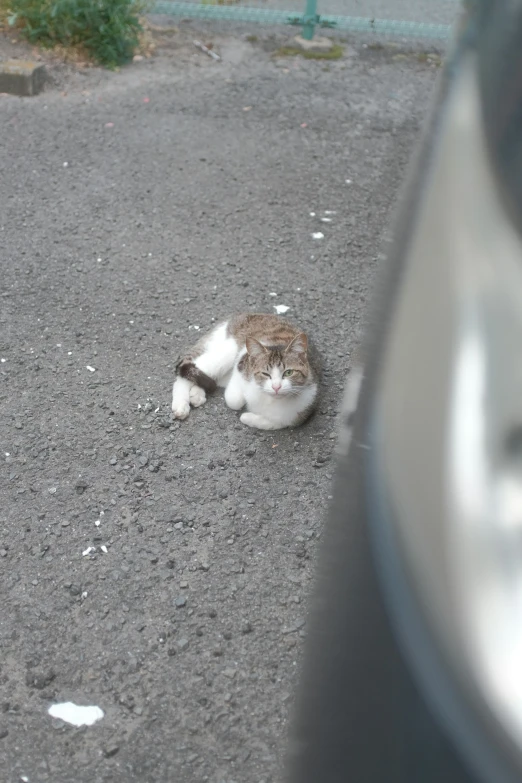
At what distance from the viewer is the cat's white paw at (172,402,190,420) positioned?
3381mm

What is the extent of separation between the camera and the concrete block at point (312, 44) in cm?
731

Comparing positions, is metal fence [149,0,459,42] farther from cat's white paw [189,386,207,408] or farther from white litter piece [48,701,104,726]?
white litter piece [48,701,104,726]

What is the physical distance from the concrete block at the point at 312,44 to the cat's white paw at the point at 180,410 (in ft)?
17.2

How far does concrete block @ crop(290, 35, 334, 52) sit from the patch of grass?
39 millimetres

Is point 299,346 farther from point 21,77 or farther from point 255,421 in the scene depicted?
point 21,77

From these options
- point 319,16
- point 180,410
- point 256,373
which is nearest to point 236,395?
point 256,373

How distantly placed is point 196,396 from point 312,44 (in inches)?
207

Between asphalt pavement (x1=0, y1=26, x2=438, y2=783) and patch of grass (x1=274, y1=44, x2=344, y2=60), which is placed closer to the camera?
asphalt pavement (x1=0, y1=26, x2=438, y2=783)

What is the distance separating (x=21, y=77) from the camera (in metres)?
6.00

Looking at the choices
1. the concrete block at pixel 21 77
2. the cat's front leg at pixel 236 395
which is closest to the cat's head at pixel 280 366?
the cat's front leg at pixel 236 395

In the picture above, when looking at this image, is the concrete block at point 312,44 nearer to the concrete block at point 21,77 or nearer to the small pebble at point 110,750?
the concrete block at point 21,77

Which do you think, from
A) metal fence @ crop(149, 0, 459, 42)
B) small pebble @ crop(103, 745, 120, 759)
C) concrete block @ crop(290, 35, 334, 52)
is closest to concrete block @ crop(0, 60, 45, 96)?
metal fence @ crop(149, 0, 459, 42)

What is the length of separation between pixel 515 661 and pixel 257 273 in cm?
368

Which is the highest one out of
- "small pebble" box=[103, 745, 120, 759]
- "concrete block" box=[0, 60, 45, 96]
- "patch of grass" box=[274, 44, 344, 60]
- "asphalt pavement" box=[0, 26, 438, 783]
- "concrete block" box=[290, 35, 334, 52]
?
"concrete block" box=[290, 35, 334, 52]
